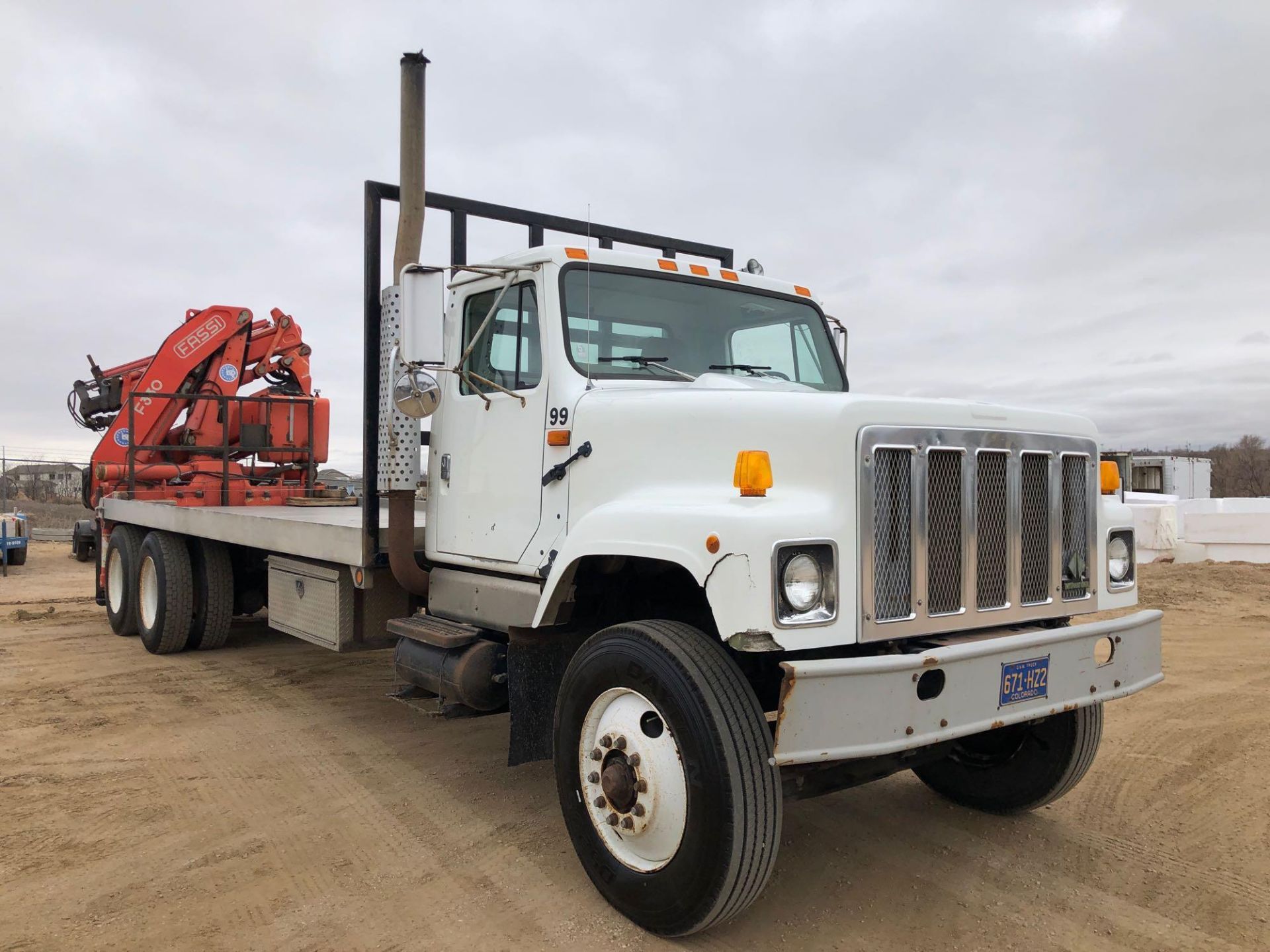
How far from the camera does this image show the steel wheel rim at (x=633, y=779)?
3.07 m

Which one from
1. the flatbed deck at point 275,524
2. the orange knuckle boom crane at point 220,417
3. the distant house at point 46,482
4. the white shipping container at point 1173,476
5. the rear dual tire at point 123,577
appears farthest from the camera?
the distant house at point 46,482

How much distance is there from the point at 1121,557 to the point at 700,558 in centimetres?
203

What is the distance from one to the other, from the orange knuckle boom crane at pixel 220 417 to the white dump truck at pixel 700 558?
5.32 metres

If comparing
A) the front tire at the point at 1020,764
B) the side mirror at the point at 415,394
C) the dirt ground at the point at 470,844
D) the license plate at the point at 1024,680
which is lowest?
the dirt ground at the point at 470,844

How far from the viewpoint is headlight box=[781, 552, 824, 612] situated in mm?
2848

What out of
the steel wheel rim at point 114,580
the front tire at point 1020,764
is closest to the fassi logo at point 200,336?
the steel wheel rim at point 114,580

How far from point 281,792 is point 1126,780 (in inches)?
164

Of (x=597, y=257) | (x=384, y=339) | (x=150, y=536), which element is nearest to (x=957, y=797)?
(x=597, y=257)

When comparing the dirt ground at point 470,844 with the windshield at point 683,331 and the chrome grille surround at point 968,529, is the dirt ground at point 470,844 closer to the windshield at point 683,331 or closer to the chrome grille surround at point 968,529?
the chrome grille surround at point 968,529

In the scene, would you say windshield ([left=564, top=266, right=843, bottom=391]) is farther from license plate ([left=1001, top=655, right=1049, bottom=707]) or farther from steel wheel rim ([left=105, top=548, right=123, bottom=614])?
steel wheel rim ([left=105, top=548, right=123, bottom=614])

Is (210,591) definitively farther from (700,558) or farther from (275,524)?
(700,558)

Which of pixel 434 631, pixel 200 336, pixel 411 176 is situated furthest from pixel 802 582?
pixel 200 336

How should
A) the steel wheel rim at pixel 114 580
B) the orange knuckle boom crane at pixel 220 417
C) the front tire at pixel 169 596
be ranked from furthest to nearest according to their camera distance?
1. the orange knuckle boom crane at pixel 220 417
2. the steel wheel rim at pixel 114 580
3. the front tire at pixel 169 596

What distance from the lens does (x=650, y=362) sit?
4.14m
